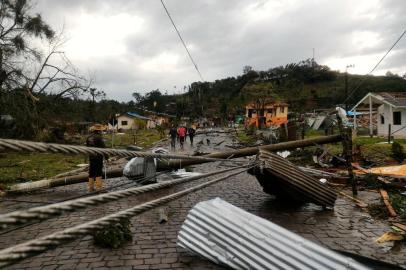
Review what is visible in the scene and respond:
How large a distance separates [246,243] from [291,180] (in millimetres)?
3235

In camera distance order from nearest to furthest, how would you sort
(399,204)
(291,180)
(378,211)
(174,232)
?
1. (174,232)
2. (291,180)
3. (378,211)
4. (399,204)

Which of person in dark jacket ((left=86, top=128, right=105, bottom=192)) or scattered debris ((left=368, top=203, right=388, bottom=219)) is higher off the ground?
person in dark jacket ((left=86, top=128, right=105, bottom=192))

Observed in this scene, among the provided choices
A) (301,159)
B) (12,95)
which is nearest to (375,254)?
(301,159)

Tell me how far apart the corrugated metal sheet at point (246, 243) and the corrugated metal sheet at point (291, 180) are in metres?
2.16

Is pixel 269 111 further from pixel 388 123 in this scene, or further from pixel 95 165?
pixel 95 165

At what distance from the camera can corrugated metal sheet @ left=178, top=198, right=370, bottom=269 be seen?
12.4 feet

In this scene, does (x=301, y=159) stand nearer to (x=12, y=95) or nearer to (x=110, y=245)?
(x=110, y=245)

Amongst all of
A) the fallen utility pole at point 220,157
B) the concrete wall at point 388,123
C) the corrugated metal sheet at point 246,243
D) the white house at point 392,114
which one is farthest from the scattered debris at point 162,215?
the concrete wall at point 388,123

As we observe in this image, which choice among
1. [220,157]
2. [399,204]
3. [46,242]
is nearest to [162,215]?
[220,157]

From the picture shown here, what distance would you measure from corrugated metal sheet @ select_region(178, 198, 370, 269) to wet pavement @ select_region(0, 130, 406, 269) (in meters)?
0.27

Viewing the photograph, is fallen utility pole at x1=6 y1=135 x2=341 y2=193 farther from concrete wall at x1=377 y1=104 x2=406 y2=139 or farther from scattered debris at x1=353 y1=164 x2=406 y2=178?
concrete wall at x1=377 y1=104 x2=406 y2=139

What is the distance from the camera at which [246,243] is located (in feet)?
14.9

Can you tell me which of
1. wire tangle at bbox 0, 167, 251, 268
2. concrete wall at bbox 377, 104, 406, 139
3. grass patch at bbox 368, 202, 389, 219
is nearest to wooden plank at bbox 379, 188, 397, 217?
grass patch at bbox 368, 202, 389, 219

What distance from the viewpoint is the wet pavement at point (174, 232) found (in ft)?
16.6
